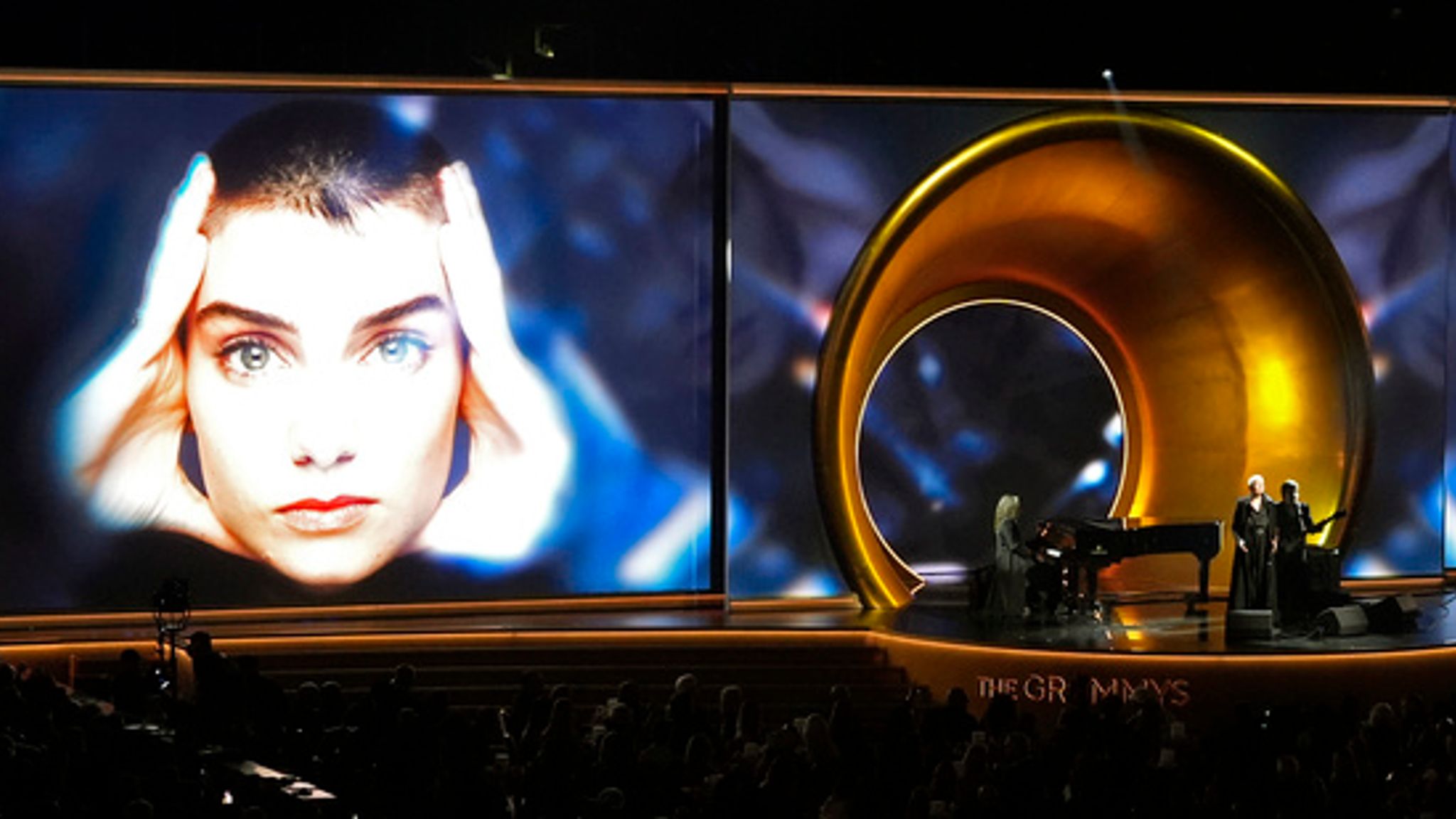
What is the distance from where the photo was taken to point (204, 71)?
54.4ft

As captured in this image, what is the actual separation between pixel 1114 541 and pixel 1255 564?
101 centimetres

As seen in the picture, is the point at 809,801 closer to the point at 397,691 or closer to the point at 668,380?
the point at 397,691

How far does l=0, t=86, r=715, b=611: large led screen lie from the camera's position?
16.5 metres

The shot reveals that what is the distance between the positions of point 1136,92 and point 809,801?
989 centimetres

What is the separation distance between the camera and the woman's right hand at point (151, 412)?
16438mm

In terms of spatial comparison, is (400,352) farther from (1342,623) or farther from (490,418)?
(1342,623)

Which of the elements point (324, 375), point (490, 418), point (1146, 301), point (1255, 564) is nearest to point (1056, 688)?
point (1255, 564)

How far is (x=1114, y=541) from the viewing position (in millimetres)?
15773

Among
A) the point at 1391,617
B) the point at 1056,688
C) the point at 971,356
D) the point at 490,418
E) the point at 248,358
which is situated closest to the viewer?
the point at 1056,688

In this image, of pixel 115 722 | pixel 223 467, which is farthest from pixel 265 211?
pixel 115 722

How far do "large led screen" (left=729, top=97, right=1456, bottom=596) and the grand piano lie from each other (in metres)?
2.16

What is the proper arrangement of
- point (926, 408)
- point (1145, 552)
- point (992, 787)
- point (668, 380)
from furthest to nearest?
point (926, 408)
point (668, 380)
point (1145, 552)
point (992, 787)

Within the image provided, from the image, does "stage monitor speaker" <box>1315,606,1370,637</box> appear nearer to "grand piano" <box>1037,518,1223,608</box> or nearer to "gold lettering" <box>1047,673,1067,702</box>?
"grand piano" <box>1037,518,1223,608</box>

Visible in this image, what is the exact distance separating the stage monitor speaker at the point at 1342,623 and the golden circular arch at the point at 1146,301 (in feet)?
9.44
